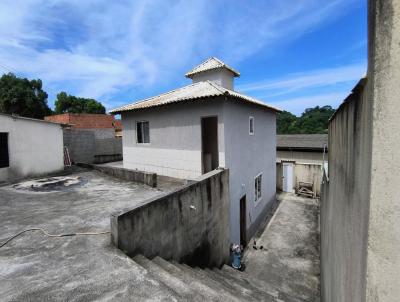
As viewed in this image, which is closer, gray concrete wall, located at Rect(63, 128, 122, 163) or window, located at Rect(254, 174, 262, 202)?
window, located at Rect(254, 174, 262, 202)

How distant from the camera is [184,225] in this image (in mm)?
5688

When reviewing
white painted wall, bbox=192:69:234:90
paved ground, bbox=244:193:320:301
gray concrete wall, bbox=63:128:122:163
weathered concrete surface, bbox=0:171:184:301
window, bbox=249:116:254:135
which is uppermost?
white painted wall, bbox=192:69:234:90

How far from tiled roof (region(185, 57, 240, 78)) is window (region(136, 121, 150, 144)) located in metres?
3.96

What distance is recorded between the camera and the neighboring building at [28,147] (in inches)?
377

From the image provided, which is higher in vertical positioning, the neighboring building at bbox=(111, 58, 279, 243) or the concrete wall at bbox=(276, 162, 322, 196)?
the neighboring building at bbox=(111, 58, 279, 243)

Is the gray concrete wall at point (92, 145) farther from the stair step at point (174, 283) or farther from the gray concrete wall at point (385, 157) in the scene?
the gray concrete wall at point (385, 157)

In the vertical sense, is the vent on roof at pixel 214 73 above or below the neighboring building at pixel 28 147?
above

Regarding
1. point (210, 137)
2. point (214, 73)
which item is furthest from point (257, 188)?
point (214, 73)

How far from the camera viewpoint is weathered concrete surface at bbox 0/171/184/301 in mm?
2920

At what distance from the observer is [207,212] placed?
6.78 m

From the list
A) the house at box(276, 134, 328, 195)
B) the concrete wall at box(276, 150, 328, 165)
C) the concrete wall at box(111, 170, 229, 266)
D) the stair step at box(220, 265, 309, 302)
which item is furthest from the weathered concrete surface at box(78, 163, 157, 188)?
the concrete wall at box(276, 150, 328, 165)

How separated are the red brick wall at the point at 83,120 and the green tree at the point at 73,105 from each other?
51.3ft

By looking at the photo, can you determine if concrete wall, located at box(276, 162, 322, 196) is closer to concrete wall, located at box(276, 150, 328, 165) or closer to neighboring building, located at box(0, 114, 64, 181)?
concrete wall, located at box(276, 150, 328, 165)

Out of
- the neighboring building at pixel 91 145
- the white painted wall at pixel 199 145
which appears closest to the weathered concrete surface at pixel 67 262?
the white painted wall at pixel 199 145
